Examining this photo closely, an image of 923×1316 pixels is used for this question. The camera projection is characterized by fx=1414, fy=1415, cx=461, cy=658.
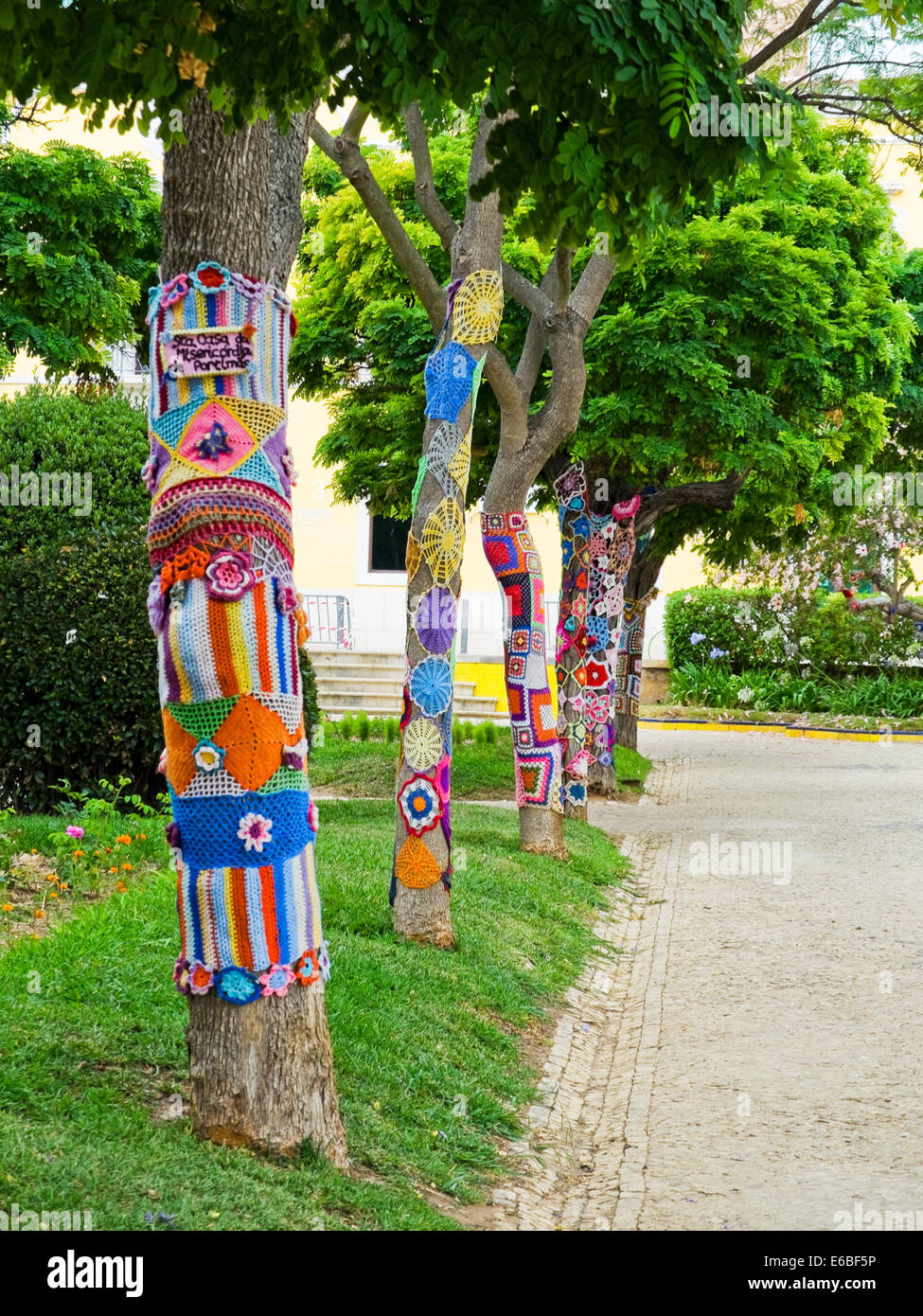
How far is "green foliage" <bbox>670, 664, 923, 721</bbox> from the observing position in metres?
23.7

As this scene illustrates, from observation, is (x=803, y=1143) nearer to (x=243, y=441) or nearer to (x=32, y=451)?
(x=243, y=441)

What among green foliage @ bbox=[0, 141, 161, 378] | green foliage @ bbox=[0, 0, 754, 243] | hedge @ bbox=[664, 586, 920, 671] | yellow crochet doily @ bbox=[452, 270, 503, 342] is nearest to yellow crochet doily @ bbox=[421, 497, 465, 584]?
yellow crochet doily @ bbox=[452, 270, 503, 342]

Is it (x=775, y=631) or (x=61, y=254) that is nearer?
(x=61, y=254)

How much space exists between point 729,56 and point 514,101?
0.62 meters

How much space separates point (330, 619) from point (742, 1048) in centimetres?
1961

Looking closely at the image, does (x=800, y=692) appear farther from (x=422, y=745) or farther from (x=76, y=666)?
(x=422, y=745)

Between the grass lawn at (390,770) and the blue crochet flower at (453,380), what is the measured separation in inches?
241

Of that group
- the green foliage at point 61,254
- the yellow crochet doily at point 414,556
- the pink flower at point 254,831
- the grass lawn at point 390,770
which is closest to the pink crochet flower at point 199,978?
the pink flower at point 254,831

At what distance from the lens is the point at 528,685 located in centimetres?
1019

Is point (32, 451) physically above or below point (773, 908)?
above

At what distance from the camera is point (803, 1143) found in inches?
211

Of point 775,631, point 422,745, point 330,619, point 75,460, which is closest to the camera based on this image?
point 422,745

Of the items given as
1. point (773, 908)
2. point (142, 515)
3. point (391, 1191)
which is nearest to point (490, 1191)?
point (391, 1191)

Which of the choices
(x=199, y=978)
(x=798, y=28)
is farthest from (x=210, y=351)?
(x=798, y=28)
